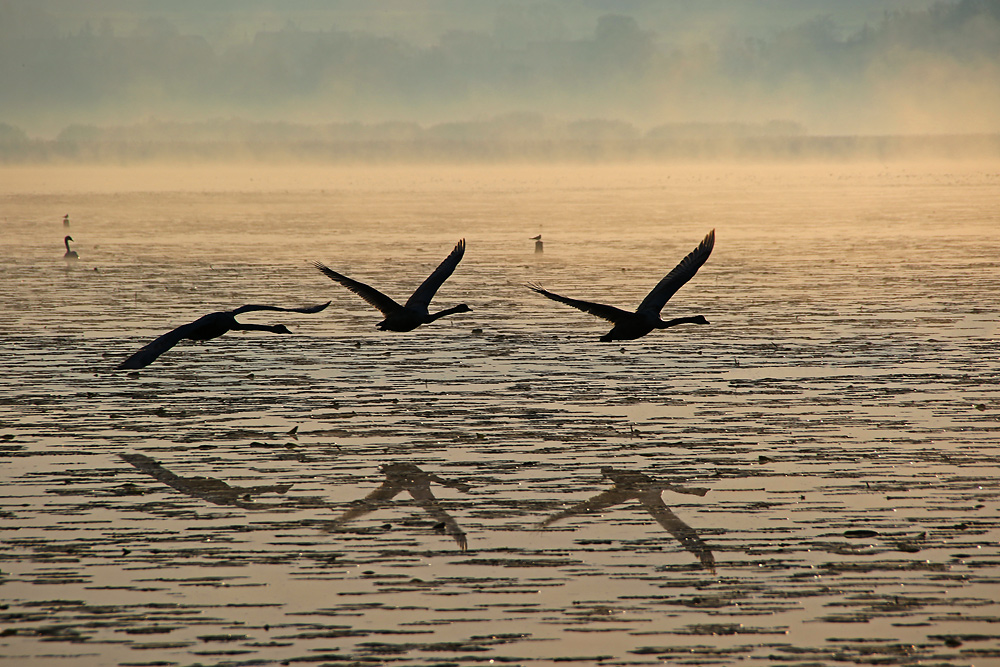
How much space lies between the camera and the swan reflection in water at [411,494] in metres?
12.1

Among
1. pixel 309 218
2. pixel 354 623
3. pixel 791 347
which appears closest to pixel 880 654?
pixel 354 623

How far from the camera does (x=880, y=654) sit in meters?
9.05

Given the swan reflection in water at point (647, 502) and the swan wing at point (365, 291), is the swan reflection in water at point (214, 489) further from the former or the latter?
the swan wing at point (365, 291)

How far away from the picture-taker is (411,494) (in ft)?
43.6

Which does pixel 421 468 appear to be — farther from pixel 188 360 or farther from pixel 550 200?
pixel 550 200

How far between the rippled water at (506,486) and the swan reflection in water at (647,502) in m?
0.04

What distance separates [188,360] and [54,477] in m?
8.23

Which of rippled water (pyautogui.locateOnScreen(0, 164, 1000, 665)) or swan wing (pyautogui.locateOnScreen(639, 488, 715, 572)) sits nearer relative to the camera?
rippled water (pyautogui.locateOnScreen(0, 164, 1000, 665))

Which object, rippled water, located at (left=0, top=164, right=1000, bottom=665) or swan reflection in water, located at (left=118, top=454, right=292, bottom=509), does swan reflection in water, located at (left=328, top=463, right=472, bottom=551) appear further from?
swan reflection in water, located at (left=118, top=454, right=292, bottom=509)

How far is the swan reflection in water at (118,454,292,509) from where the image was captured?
13000mm

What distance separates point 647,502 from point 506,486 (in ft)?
5.08

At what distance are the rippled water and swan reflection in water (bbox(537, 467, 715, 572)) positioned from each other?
0.13 ft

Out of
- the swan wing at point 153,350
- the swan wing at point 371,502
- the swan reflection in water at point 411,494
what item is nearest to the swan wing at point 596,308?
the swan reflection in water at point 411,494

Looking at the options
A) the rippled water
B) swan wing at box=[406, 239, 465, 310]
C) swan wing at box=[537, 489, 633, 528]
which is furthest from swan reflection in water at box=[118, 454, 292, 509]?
swan wing at box=[406, 239, 465, 310]
